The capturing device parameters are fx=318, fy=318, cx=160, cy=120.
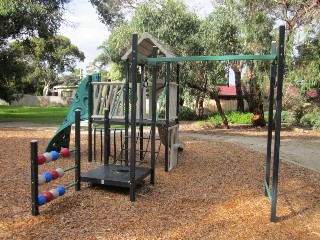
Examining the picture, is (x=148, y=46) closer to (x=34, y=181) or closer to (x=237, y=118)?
(x=34, y=181)

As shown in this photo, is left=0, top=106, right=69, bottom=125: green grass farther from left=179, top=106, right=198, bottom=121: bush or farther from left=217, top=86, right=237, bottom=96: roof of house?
left=217, top=86, right=237, bottom=96: roof of house

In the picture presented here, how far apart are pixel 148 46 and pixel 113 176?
3.49 metres

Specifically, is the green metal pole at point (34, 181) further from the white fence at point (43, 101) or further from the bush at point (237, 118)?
the white fence at point (43, 101)

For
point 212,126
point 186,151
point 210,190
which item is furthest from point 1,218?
point 212,126

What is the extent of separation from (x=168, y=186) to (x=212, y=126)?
11226 mm

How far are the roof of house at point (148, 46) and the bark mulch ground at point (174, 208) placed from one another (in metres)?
2.49

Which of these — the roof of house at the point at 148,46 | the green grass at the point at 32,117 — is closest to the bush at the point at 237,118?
the green grass at the point at 32,117

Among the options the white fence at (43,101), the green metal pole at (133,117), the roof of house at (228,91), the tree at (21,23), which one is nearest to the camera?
the green metal pole at (133,117)

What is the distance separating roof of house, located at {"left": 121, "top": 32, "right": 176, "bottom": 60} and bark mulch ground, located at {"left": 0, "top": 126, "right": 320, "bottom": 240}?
2494 mm

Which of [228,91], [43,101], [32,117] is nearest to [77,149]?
[32,117]

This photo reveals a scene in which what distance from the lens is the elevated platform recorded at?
467 centimetres

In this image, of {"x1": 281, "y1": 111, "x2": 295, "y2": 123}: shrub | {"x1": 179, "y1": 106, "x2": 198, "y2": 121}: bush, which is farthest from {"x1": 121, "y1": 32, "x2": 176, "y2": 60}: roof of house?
{"x1": 281, "y1": 111, "x2": 295, "y2": 123}: shrub

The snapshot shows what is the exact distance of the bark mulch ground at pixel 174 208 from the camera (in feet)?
11.5

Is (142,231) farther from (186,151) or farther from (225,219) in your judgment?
(186,151)
